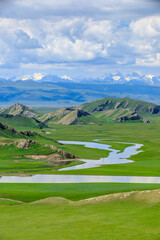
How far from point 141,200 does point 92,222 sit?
12.1 meters

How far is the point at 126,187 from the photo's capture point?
7138 centimetres

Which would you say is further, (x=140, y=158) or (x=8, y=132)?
(x=8, y=132)

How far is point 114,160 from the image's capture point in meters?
138

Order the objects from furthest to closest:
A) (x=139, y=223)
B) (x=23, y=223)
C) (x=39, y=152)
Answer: (x=39, y=152) → (x=23, y=223) → (x=139, y=223)

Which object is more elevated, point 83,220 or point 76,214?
point 83,220

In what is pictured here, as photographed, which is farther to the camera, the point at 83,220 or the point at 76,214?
the point at 76,214

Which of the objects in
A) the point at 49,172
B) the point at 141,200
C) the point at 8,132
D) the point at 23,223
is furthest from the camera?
the point at 8,132

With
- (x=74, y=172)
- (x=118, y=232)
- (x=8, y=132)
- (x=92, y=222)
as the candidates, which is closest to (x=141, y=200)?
(x=92, y=222)

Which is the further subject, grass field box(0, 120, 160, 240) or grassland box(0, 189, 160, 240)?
grass field box(0, 120, 160, 240)

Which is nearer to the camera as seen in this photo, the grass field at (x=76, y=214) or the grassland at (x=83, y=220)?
the grassland at (x=83, y=220)

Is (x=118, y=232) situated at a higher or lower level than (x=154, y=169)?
higher

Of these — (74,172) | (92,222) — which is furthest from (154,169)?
(92,222)

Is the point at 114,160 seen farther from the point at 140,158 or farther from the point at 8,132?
the point at 8,132

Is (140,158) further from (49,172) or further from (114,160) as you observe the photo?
(49,172)
